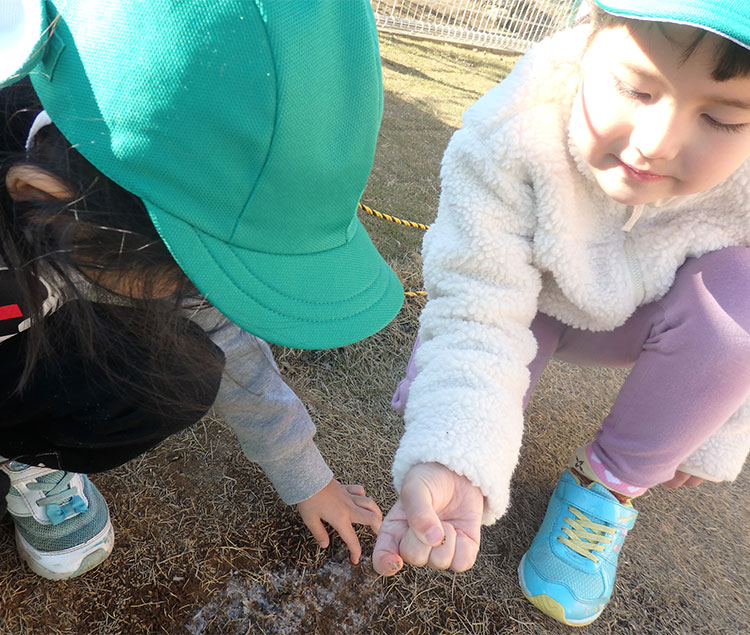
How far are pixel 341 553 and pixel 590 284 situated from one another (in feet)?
2.29

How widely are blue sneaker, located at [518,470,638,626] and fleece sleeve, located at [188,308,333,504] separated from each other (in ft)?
1.54

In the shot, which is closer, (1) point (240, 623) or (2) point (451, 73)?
(1) point (240, 623)

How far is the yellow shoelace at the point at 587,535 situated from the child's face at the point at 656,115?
2.11 ft

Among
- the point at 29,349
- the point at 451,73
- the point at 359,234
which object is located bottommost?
the point at 451,73

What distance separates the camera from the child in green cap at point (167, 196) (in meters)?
0.59

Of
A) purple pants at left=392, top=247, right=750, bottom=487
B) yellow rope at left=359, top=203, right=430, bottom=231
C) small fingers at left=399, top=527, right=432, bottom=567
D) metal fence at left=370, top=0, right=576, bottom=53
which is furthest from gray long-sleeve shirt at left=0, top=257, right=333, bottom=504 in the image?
metal fence at left=370, top=0, right=576, bottom=53

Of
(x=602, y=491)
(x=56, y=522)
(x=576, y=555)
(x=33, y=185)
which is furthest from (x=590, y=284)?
(x=56, y=522)

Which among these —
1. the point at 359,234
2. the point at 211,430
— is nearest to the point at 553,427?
the point at 211,430

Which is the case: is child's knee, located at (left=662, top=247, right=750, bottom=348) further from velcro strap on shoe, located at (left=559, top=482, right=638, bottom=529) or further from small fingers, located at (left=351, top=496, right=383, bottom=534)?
small fingers, located at (left=351, top=496, right=383, bottom=534)

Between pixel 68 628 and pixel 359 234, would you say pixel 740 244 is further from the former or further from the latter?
pixel 68 628

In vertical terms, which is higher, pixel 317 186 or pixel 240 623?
pixel 317 186

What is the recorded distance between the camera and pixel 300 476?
1.12 meters

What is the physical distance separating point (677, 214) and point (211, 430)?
1038mm

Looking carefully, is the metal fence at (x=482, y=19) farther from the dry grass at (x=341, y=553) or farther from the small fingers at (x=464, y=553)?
the small fingers at (x=464, y=553)
